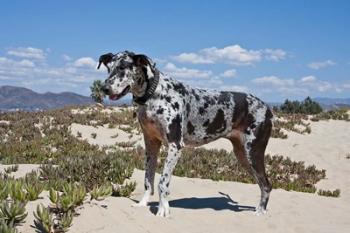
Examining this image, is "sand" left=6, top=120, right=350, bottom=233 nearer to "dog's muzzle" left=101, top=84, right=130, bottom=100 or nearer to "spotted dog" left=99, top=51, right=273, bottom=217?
"spotted dog" left=99, top=51, right=273, bottom=217

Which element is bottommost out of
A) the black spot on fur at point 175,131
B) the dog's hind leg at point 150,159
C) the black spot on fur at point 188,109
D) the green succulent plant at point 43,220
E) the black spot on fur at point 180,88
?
the green succulent plant at point 43,220

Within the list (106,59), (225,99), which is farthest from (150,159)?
(106,59)

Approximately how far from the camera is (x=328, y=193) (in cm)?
1216

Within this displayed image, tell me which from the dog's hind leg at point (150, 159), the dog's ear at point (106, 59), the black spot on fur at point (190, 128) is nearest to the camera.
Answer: the dog's ear at point (106, 59)

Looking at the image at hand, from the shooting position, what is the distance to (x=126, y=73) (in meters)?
7.01

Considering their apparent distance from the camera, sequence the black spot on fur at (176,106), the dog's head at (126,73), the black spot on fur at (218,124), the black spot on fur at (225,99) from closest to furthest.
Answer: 1. the dog's head at (126,73)
2. the black spot on fur at (176,106)
3. the black spot on fur at (218,124)
4. the black spot on fur at (225,99)

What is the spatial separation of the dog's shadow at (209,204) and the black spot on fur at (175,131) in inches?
60.9

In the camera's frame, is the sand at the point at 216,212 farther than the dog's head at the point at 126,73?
No

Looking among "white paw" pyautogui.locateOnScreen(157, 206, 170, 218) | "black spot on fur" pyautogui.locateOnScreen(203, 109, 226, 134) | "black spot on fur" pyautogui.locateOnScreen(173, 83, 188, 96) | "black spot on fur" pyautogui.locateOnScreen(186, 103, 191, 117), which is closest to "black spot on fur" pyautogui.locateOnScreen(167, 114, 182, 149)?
"black spot on fur" pyautogui.locateOnScreen(186, 103, 191, 117)

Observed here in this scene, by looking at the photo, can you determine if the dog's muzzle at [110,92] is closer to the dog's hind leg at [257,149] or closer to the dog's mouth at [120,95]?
the dog's mouth at [120,95]

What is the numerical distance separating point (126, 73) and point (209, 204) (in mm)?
3569

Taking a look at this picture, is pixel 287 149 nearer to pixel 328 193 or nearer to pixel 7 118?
pixel 328 193

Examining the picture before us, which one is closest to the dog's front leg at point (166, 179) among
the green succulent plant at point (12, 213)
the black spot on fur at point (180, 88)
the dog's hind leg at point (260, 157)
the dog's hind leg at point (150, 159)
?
the dog's hind leg at point (150, 159)

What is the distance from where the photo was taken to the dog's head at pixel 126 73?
6895mm
